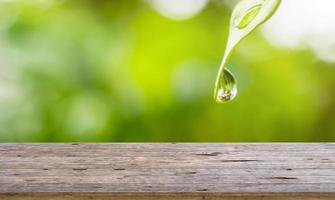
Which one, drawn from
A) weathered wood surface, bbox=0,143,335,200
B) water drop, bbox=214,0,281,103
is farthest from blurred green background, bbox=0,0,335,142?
water drop, bbox=214,0,281,103

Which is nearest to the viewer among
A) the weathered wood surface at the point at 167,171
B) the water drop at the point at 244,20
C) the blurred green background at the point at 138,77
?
the water drop at the point at 244,20

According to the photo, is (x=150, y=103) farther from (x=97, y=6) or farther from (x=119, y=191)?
(x=119, y=191)

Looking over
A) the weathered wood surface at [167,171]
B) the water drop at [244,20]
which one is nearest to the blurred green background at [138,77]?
the weathered wood surface at [167,171]

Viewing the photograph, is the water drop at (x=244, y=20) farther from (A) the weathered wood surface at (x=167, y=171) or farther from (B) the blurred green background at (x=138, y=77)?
(B) the blurred green background at (x=138, y=77)

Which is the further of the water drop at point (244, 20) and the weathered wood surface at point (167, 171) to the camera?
the weathered wood surface at point (167, 171)

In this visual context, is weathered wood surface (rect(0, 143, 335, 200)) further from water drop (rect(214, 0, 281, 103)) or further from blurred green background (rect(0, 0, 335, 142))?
blurred green background (rect(0, 0, 335, 142))

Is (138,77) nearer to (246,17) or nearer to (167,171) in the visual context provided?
(167,171)

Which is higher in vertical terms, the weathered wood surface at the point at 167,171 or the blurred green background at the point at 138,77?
the blurred green background at the point at 138,77

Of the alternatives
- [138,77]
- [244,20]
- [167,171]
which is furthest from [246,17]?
[138,77]
